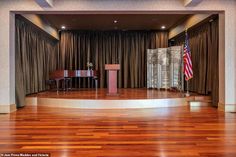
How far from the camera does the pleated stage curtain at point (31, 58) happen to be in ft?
23.9

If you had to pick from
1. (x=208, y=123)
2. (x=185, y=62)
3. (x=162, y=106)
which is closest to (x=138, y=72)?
(x=185, y=62)

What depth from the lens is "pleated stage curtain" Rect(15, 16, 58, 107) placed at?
7281 mm

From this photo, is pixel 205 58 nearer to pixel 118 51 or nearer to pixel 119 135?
pixel 118 51

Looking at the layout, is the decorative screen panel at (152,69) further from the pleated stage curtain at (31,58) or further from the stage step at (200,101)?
the pleated stage curtain at (31,58)

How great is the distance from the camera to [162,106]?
285 inches

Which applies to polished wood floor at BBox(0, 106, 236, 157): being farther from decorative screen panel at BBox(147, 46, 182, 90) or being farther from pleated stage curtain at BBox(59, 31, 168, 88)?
pleated stage curtain at BBox(59, 31, 168, 88)

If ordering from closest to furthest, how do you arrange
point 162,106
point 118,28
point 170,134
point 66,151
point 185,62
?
point 66,151
point 170,134
point 162,106
point 185,62
point 118,28

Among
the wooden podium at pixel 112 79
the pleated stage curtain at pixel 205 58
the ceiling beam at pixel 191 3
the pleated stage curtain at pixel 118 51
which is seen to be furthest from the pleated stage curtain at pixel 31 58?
the pleated stage curtain at pixel 205 58

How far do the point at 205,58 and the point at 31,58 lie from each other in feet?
20.3

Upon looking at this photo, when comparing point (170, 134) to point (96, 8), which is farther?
point (96, 8)

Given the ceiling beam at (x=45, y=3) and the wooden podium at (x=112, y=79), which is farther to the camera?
the wooden podium at (x=112, y=79)

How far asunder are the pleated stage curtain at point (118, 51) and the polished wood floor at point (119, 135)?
700 cm

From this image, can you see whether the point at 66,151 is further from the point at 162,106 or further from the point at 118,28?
the point at 118,28

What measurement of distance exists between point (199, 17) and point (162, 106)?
341cm
